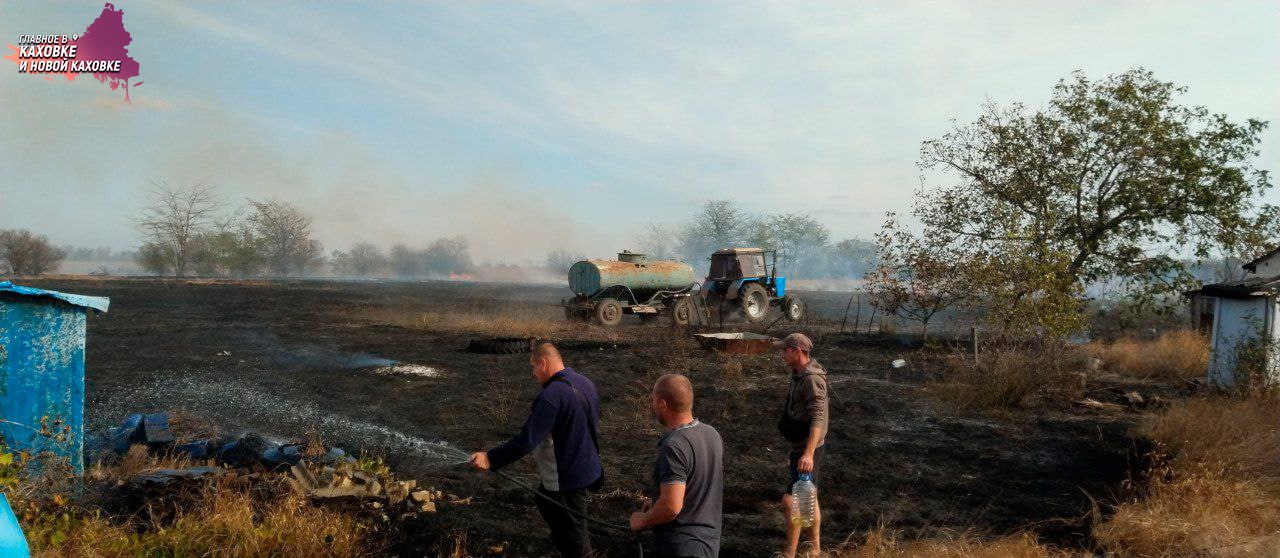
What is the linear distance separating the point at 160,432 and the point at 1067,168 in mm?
16810

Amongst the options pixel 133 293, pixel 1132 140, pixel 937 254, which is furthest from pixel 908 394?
pixel 133 293

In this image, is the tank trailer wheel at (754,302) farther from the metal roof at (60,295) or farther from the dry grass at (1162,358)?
the metal roof at (60,295)

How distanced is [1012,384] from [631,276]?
1215 cm

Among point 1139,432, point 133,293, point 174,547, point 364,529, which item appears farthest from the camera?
point 133,293

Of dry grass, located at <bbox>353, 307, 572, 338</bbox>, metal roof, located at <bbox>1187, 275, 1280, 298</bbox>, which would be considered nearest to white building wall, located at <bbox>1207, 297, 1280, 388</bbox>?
metal roof, located at <bbox>1187, 275, 1280, 298</bbox>

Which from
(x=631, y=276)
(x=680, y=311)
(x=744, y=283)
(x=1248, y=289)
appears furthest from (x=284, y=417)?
(x=744, y=283)

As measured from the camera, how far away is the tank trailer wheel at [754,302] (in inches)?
810

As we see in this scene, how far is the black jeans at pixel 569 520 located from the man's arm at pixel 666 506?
102 centimetres

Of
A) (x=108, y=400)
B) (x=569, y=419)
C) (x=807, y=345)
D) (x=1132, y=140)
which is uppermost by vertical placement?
(x=1132, y=140)

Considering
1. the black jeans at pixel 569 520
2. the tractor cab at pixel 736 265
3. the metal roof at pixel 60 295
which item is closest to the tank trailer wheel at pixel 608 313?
the tractor cab at pixel 736 265

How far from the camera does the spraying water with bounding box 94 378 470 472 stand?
7426 millimetres

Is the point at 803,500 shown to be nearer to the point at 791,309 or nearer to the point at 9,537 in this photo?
the point at 9,537

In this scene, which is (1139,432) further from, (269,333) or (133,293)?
(133,293)

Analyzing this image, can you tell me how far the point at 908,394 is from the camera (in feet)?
36.3
